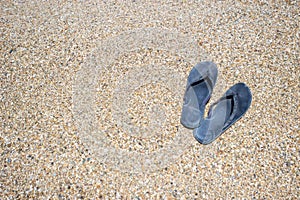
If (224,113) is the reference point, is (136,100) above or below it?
below

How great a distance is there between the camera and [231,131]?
2203 mm

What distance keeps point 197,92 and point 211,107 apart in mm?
147

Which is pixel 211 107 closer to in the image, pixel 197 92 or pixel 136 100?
pixel 197 92

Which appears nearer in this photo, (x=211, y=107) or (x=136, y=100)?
(x=211, y=107)

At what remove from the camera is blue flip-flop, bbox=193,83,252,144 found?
6.98ft

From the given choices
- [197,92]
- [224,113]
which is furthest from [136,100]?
[224,113]

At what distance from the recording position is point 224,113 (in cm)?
221

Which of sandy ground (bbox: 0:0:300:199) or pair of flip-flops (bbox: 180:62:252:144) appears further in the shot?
pair of flip-flops (bbox: 180:62:252:144)

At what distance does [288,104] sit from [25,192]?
6.18 feet

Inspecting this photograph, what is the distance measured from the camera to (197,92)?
2.29 meters

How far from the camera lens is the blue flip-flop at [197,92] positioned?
219cm

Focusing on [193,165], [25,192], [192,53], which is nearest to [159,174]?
[193,165]

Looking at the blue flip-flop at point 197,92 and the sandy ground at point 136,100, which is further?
the blue flip-flop at point 197,92

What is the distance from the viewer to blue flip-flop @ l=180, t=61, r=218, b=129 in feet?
7.20
